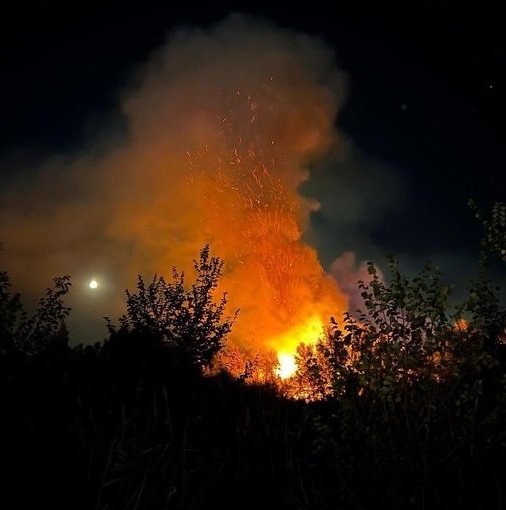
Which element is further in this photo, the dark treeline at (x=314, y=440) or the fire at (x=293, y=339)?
the fire at (x=293, y=339)

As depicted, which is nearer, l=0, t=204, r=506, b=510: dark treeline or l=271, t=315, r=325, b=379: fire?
l=0, t=204, r=506, b=510: dark treeline

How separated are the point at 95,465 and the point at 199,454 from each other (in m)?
1.87

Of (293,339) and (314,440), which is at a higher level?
(293,339)

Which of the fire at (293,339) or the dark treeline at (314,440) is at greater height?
the fire at (293,339)

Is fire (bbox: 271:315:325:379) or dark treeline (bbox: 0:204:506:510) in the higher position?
fire (bbox: 271:315:325:379)

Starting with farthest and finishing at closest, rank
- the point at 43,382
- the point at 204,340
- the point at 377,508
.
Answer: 1. the point at 204,340
2. the point at 43,382
3. the point at 377,508

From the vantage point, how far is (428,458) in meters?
5.41

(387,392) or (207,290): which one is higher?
(207,290)

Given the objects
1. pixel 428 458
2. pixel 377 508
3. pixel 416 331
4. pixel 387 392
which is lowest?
pixel 377 508

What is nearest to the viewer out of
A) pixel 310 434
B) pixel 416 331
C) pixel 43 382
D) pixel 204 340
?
pixel 416 331

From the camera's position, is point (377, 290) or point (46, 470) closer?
point (46, 470)

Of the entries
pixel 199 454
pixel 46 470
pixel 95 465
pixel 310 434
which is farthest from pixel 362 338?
pixel 310 434

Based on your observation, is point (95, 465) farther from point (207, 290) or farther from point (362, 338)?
point (207, 290)

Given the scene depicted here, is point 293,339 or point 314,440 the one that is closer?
point 314,440
